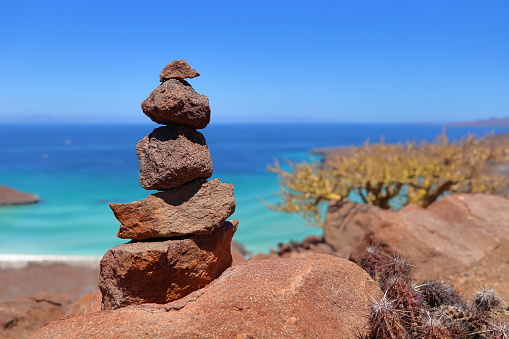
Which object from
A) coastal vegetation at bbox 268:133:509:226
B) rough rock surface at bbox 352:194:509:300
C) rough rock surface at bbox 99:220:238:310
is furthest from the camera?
coastal vegetation at bbox 268:133:509:226

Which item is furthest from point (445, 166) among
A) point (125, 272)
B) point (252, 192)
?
point (252, 192)

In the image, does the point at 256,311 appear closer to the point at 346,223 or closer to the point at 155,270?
the point at 155,270

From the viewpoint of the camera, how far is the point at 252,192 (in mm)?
37469

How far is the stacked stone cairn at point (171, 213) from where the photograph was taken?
4.97m

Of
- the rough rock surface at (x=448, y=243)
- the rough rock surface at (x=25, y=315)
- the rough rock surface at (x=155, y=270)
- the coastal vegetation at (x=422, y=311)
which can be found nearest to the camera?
the coastal vegetation at (x=422, y=311)

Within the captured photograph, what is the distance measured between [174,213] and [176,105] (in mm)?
1346

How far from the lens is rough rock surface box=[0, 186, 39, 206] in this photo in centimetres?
3253

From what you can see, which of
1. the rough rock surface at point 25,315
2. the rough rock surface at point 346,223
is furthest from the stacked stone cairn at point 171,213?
the rough rock surface at point 346,223

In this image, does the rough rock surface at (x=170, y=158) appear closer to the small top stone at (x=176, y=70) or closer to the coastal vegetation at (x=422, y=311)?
the small top stone at (x=176, y=70)

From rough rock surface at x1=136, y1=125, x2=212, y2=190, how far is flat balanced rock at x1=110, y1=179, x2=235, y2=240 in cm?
15

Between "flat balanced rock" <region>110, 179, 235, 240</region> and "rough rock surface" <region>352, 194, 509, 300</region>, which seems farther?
"rough rock surface" <region>352, 194, 509, 300</region>

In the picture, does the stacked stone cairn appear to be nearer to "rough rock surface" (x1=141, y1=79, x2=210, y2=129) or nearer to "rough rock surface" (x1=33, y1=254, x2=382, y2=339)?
"rough rock surface" (x1=141, y1=79, x2=210, y2=129)

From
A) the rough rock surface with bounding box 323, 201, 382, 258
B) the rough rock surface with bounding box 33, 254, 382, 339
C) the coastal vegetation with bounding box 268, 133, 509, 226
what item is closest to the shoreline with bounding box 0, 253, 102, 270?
the coastal vegetation with bounding box 268, 133, 509, 226

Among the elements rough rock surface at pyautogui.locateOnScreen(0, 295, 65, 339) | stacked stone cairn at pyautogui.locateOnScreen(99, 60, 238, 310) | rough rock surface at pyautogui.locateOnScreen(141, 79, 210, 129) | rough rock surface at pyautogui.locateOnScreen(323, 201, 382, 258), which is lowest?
rough rock surface at pyautogui.locateOnScreen(0, 295, 65, 339)
